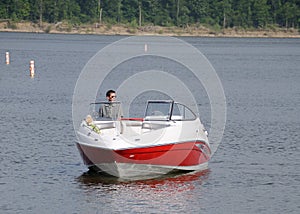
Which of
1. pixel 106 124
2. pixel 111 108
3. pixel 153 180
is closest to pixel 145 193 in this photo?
pixel 153 180

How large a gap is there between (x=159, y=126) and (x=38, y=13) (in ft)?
474

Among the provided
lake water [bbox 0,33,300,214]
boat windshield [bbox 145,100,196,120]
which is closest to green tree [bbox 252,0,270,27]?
lake water [bbox 0,33,300,214]

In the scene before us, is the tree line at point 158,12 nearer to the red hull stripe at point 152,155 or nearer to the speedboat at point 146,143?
the speedboat at point 146,143

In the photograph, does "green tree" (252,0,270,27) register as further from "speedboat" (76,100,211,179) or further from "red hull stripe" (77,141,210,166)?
"red hull stripe" (77,141,210,166)

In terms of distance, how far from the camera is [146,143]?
21328 mm

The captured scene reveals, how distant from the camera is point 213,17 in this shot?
176750 millimetres

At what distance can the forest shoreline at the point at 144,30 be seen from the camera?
163 m

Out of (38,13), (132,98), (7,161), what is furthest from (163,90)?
(38,13)

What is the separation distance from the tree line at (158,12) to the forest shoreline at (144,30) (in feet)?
3.70

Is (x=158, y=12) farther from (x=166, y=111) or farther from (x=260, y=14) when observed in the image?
(x=166, y=111)

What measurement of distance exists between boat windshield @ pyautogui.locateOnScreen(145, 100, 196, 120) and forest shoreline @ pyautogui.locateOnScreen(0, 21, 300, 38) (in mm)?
135952

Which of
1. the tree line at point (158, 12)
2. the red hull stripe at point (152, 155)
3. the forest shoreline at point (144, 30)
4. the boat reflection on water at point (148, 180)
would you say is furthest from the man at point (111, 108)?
the tree line at point (158, 12)

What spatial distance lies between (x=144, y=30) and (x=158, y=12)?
1099 cm

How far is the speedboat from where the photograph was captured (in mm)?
21312
